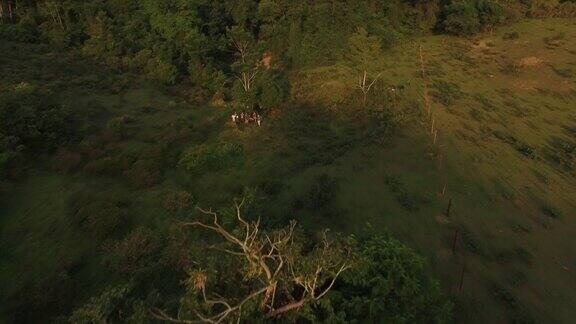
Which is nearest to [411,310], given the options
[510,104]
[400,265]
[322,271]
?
[400,265]

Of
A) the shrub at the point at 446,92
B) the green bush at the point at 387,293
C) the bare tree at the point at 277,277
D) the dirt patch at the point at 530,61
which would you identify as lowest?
the shrub at the point at 446,92

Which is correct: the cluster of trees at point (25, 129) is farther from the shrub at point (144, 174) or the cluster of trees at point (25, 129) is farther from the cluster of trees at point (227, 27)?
the cluster of trees at point (227, 27)

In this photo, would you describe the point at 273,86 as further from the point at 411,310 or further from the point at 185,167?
the point at 411,310

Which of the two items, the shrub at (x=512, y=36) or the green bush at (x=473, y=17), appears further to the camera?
the green bush at (x=473, y=17)

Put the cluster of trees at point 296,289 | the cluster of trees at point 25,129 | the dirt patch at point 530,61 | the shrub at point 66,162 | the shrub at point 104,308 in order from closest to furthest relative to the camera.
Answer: the cluster of trees at point 296,289 → the shrub at point 104,308 → the cluster of trees at point 25,129 → the shrub at point 66,162 → the dirt patch at point 530,61

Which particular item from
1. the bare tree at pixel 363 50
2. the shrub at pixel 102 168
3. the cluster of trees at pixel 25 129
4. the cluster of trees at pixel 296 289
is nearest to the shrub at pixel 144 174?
the shrub at pixel 102 168

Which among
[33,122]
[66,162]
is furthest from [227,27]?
[66,162]

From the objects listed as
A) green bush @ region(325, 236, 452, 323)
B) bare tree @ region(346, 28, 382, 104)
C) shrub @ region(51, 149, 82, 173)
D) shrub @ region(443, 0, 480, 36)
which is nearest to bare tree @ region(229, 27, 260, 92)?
bare tree @ region(346, 28, 382, 104)
